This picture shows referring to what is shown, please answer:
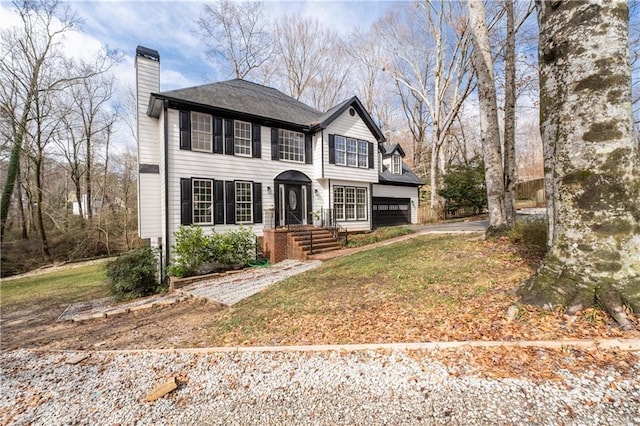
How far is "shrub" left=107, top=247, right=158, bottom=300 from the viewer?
8516 mm

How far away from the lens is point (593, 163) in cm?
294

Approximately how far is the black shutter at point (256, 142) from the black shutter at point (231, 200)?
167 cm

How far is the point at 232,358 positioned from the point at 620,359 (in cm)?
377

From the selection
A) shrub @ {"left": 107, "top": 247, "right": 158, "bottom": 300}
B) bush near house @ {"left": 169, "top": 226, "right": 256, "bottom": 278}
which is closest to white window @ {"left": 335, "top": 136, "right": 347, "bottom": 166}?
bush near house @ {"left": 169, "top": 226, "right": 256, "bottom": 278}

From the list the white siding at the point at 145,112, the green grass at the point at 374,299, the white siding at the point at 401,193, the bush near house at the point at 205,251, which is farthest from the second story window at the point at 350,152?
the green grass at the point at 374,299

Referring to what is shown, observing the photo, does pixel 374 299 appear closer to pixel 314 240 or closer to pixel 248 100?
pixel 314 240

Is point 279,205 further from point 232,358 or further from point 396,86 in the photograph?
point 396,86

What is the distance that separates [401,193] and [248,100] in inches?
430

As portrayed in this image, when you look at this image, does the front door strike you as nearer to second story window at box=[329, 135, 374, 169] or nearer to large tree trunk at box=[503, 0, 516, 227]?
second story window at box=[329, 135, 374, 169]

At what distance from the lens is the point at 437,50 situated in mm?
19219

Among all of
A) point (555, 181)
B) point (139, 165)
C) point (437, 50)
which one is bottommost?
point (555, 181)

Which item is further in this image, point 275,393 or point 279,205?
point 279,205

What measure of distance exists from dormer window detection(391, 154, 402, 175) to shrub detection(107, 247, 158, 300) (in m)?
14.9

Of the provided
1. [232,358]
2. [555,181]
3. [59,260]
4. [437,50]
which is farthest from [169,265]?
[437,50]
